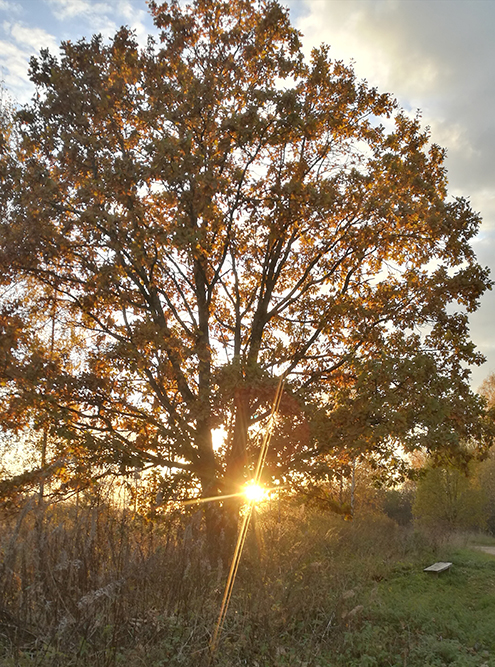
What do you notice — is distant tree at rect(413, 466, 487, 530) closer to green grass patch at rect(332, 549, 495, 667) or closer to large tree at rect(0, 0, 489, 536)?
green grass patch at rect(332, 549, 495, 667)

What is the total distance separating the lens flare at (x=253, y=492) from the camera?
796 cm

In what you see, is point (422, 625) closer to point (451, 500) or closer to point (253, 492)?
point (253, 492)

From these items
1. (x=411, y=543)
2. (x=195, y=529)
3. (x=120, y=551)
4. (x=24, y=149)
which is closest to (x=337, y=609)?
(x=195, y=529)

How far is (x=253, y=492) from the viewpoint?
805cm

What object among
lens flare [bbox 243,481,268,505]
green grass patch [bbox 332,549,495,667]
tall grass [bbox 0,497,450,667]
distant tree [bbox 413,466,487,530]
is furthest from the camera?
distant tree [bbox 413,466,487,530]

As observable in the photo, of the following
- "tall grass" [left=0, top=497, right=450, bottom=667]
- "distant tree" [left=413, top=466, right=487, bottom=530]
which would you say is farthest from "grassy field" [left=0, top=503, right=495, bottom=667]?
"distant tree" [left=413, top=466, right=487, bottom=530]

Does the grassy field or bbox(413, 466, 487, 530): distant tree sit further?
bbox(413, 466, 487, 530): distant tree

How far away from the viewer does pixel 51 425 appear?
8156mm

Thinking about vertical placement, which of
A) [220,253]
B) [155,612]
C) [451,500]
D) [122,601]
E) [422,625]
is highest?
[220,253]

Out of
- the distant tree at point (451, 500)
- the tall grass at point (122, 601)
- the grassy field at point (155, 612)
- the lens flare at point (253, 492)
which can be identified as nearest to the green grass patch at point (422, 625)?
the grassy field at point (155, 612)

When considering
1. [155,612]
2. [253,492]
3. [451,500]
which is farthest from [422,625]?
[451,500]

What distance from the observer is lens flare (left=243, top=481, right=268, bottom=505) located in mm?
7965

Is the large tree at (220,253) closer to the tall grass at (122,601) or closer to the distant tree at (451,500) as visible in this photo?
the tall grass at (122,601)

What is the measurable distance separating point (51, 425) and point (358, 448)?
4930 millimetres
